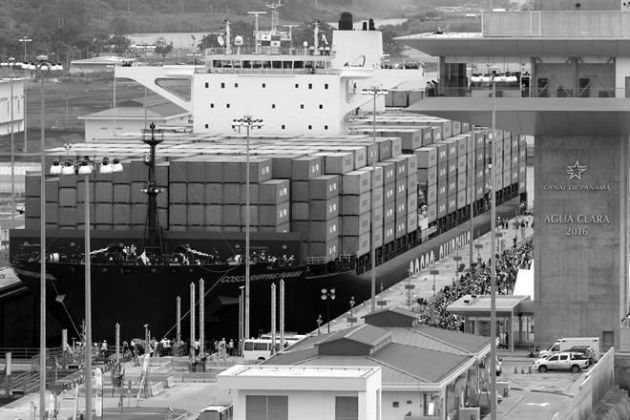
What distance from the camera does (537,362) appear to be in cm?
6781

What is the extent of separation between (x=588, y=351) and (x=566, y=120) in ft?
19.7

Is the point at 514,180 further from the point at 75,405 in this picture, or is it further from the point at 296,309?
the point at 75,405

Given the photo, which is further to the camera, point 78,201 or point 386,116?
point 386,116

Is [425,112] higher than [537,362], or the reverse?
[425,112]

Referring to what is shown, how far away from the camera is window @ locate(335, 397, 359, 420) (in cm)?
5069

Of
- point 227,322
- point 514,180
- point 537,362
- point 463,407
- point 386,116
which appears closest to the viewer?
point 463,407

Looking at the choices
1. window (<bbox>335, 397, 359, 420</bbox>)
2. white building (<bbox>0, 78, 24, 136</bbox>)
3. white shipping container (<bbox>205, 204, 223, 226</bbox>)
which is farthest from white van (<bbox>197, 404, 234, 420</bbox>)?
white building (<bbox>0, 78, 24, 136</bbox>)

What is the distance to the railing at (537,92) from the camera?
231ft

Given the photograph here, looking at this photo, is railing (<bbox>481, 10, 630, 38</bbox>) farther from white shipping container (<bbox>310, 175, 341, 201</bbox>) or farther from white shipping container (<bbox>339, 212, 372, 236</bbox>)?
white shipping container (<bbox>339, 212, 372, 236</bbox>)

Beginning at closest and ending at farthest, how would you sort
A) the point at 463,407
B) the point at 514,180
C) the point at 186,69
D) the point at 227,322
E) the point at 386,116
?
the point at 463,407 → the point at 227,322 → the point at 186,69 → the point at 386,116 → the point at 514,180

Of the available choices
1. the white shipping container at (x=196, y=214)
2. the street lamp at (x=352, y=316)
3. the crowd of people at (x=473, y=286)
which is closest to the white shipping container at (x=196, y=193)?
the white shipping container at (x=196, y=214)

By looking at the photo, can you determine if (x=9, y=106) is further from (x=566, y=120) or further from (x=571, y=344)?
(x=571, y=344)

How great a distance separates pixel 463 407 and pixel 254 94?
50548 millimetres

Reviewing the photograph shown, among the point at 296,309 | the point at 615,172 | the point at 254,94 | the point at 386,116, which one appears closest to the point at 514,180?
the point at 386,116
